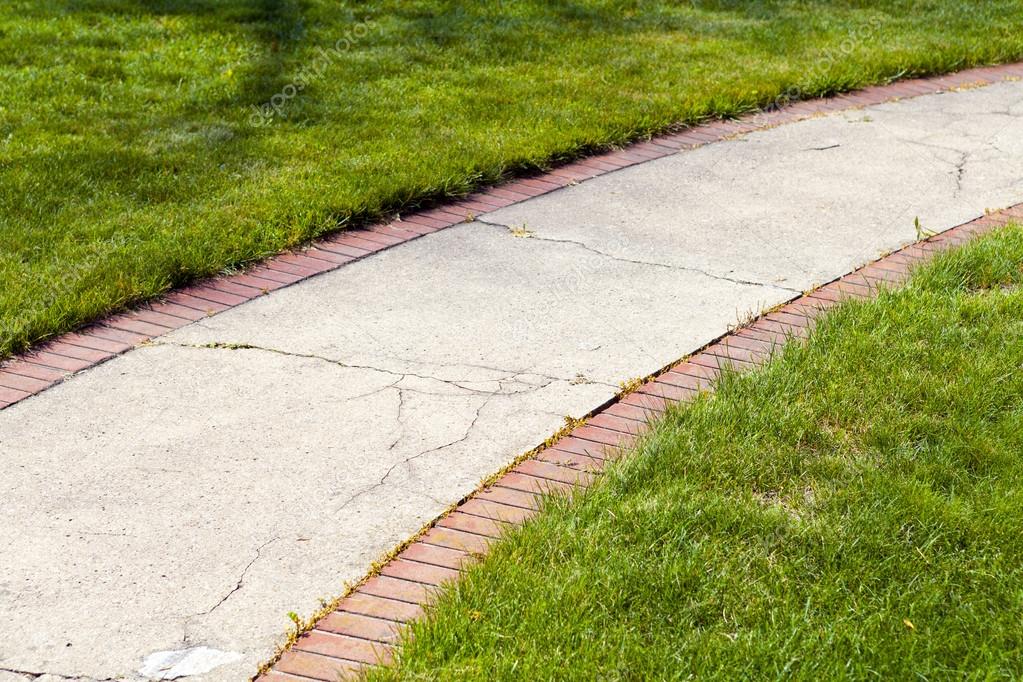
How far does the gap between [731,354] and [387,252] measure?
5.88ft

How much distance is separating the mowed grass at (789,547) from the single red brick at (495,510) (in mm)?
102

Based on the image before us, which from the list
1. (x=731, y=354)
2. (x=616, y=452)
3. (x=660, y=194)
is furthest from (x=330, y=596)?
(x=660, y=194)

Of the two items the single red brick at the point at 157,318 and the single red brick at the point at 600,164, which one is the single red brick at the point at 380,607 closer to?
the single red brick at the point at 157,318

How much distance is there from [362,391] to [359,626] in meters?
1.34

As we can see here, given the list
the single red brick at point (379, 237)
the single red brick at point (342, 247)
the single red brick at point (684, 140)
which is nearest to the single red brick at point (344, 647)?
the single red brick at point (342, 247)

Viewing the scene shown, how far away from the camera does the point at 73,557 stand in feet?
11.1

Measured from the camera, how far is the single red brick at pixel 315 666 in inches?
116

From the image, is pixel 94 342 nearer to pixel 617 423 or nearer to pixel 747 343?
pixel 617 423

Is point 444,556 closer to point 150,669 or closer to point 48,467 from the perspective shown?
point 150,669

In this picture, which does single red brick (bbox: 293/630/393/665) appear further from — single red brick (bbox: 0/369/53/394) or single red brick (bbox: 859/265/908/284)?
single red brick (bbox: 859/265/908/284)

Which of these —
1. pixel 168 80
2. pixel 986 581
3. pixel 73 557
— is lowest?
pixel 986 581

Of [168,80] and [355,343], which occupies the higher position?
[168,80]

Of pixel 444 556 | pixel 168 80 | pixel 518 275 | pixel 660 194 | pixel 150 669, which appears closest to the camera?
pixel 150 669

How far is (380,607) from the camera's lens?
3203mm
